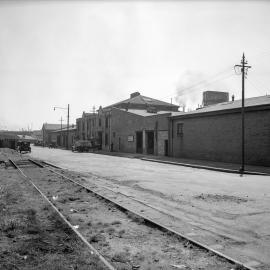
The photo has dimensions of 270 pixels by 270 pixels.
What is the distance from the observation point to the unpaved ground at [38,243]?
5.11m

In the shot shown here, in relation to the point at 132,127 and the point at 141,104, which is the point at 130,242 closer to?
the point at 132,127

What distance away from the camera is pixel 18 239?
6.44m

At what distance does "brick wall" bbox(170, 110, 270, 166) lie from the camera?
24.5 m

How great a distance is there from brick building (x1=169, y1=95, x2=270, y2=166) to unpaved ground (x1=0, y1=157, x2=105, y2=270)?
742 inches

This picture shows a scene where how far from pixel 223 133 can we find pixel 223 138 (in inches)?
16.5

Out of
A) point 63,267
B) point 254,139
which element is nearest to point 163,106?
point 254,139

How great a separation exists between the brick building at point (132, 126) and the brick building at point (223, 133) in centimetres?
329

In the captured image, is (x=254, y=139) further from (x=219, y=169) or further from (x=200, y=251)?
(x=200, y=251)

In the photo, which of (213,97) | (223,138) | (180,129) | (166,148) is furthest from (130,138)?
(213,97)

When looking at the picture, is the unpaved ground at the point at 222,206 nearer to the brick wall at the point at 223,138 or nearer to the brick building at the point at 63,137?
the brick wall at the point at 223,138

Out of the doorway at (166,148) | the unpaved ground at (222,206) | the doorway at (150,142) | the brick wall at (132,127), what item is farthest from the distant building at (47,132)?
the unpaved ground at (222,206)

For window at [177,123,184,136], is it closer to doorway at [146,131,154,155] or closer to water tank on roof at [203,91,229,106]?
doorway at [146,131,154,155]

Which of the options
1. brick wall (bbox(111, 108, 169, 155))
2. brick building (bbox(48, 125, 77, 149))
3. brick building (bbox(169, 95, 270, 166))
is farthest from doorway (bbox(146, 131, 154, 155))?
brick building (bbox(48, 125, 77, 149))

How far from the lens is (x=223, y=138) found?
28234mm
